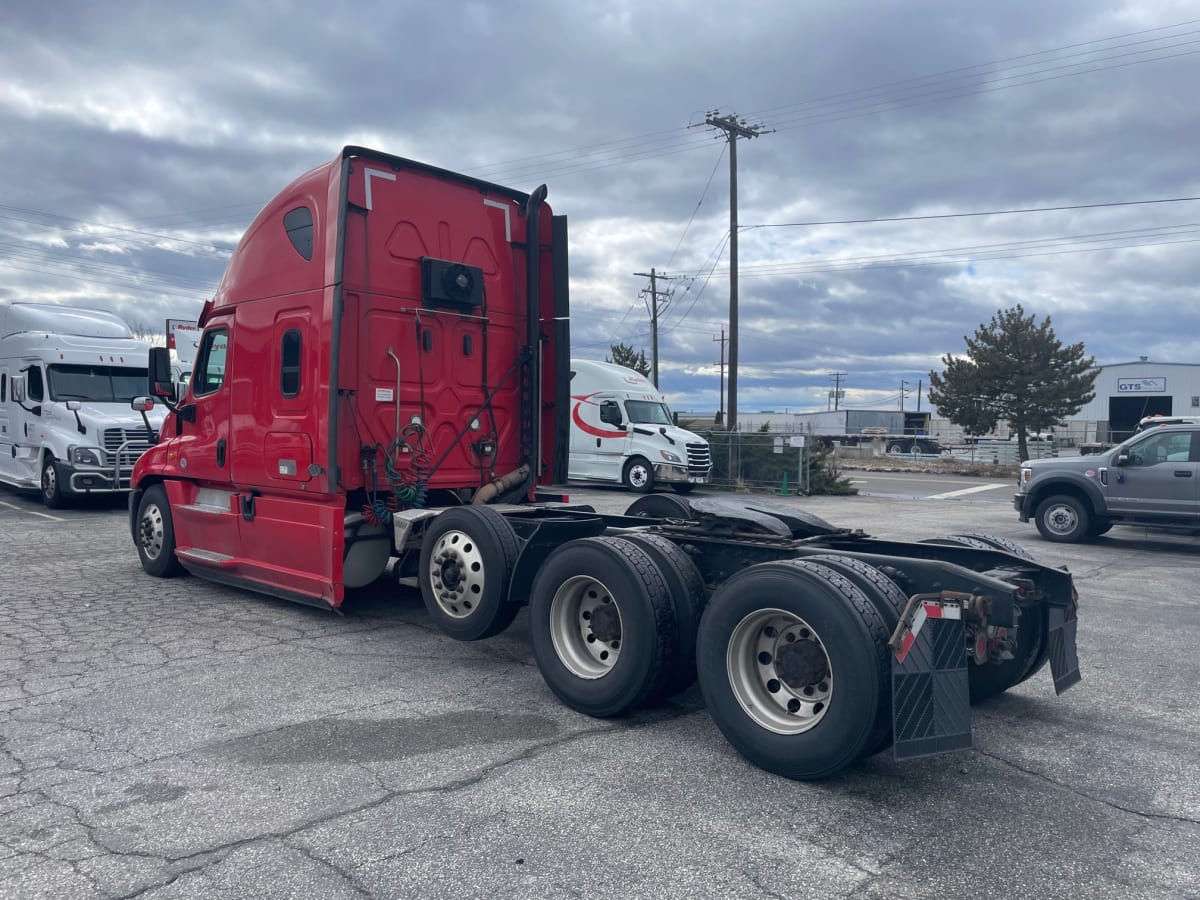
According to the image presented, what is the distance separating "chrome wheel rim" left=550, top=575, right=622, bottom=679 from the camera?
493cm

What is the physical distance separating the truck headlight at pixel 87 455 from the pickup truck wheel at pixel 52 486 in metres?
0.45

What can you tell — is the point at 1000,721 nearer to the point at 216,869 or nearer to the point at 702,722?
the point at 702,722

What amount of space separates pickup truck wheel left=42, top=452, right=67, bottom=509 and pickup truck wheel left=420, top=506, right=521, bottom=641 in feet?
36.9

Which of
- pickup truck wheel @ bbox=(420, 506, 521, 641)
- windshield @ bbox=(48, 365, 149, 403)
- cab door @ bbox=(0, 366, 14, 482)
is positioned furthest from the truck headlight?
pickup truck wheel @ bbox=(420, 506, 521, 641)

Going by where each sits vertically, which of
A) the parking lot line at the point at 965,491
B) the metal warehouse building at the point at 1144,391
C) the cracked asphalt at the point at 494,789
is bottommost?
the cracked asphalt at the point at 494,789

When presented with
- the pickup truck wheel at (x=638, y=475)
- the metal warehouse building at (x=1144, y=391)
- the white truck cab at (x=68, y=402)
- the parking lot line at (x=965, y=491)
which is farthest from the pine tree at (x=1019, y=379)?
the white truck cab at (x=68, y=402)

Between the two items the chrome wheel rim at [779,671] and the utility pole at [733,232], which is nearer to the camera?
the chrome wheel rim at [779,671]

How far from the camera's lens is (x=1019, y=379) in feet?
128

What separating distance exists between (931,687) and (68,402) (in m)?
15.2

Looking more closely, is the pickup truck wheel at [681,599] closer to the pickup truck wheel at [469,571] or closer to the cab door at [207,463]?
the pickup truck wheel at [469,571]

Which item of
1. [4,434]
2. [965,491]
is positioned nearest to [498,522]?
[4,434]

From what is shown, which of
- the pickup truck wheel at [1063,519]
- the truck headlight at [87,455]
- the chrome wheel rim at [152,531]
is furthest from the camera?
the truck headlight at [87,455]

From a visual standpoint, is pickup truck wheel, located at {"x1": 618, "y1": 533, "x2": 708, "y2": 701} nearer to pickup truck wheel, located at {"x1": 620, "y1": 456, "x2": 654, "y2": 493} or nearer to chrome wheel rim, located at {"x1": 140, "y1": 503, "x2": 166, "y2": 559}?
chrome wheel rim, located at {"x1": 140, "y1": 503, "x2": 166, "y2": 559}

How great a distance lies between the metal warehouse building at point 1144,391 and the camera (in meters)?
55.6
